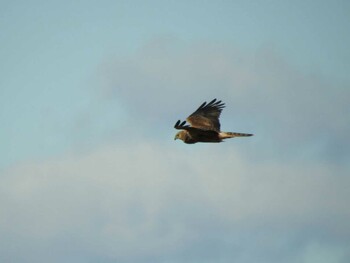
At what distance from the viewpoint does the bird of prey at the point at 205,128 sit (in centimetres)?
1825

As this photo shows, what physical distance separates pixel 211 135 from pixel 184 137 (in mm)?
1254

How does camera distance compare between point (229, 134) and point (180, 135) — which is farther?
point (180, 135)

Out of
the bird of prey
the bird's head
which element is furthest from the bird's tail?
the bird's head

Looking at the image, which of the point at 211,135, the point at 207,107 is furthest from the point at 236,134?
the point at 207,107

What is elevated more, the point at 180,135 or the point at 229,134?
the point at 180,135

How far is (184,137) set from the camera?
1912 centimetres

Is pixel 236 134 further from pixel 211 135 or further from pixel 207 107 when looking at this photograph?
pixel 207 107

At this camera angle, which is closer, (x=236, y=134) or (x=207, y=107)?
(x=236, y=134)

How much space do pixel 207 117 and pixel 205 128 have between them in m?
0.99

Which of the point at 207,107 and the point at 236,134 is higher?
the point at 207,107

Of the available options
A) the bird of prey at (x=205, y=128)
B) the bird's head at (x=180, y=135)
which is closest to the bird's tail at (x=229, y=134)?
the bird of prey at (x=205, y=128)

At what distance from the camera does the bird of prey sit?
59.9ft

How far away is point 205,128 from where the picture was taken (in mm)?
18406

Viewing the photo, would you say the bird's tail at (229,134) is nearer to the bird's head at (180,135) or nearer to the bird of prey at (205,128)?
the bird of prey at (205,128)
